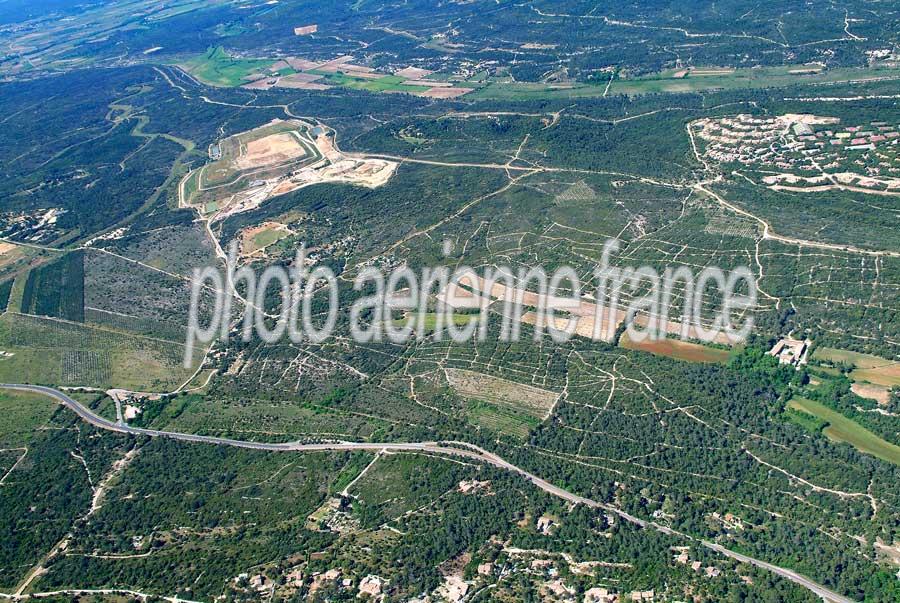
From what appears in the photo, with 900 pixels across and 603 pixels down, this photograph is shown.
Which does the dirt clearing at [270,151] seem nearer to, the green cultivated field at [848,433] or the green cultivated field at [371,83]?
the green cultivated field at [371,83]

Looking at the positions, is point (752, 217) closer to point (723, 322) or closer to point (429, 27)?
point (723, 322)

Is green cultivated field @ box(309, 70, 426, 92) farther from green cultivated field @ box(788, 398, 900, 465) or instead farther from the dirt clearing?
green cultivated field @ box(788, 398, 900, 465)

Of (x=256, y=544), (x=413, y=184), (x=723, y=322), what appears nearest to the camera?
(x=256, y=544)

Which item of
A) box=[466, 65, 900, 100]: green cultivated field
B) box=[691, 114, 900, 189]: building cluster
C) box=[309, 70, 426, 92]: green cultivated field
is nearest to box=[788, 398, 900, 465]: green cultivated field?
box=[691, 114, 900, 189]: building cluster

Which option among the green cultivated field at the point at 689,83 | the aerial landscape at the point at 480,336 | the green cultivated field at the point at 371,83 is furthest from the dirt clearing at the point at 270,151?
the green cultivated field at the point at 689,83

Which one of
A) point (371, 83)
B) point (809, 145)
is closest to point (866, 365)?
point (809, 145)

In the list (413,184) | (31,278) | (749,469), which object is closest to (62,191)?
(31,278)

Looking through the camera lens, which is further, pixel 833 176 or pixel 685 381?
pixel 833 176
